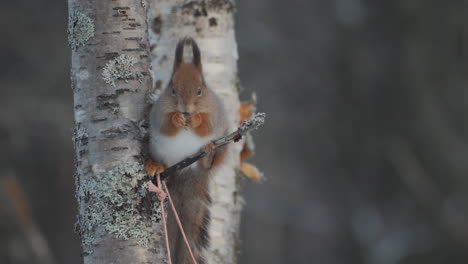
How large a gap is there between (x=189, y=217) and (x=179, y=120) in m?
0.32

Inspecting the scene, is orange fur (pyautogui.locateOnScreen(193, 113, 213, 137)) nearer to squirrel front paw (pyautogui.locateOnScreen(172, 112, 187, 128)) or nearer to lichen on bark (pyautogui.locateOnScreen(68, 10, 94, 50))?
squirrel front paw (pyautogui.locateOnScreen(172, 112, 187, 128))

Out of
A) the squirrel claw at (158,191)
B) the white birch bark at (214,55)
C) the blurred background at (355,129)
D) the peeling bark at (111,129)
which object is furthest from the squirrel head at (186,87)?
the blurred background at (355,129)

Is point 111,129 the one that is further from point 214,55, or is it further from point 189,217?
point 214,55

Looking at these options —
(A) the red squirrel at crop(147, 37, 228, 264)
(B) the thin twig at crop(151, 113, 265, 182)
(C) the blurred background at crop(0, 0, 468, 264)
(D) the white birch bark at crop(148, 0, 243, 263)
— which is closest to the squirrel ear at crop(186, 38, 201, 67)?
(A) the red squirrel at crop(147, 37, 228, 264)

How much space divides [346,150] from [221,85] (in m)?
5.32

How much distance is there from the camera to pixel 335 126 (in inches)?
307

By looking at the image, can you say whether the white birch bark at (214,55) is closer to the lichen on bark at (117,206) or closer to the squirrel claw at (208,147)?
the squirrel claw at (208,147)

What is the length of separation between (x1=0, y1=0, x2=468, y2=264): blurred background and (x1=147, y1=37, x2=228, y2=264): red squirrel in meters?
3.88

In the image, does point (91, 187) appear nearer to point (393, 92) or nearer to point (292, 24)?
point (393, 92)

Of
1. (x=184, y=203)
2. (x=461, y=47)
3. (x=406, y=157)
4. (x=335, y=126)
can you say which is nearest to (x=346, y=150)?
(x=335, y=126)

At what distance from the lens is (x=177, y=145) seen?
174 cm

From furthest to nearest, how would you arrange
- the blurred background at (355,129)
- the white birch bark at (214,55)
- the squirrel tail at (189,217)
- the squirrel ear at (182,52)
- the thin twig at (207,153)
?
the blurred background at (355,129) → the white birch bark at (214,55) → the squirrel tail at (189,217) → the squirrel ear at (182,52) → the thin twig at (207,153)

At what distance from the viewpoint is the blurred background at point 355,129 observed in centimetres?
685

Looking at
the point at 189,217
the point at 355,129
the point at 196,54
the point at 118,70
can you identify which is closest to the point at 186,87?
the point at 196,54
